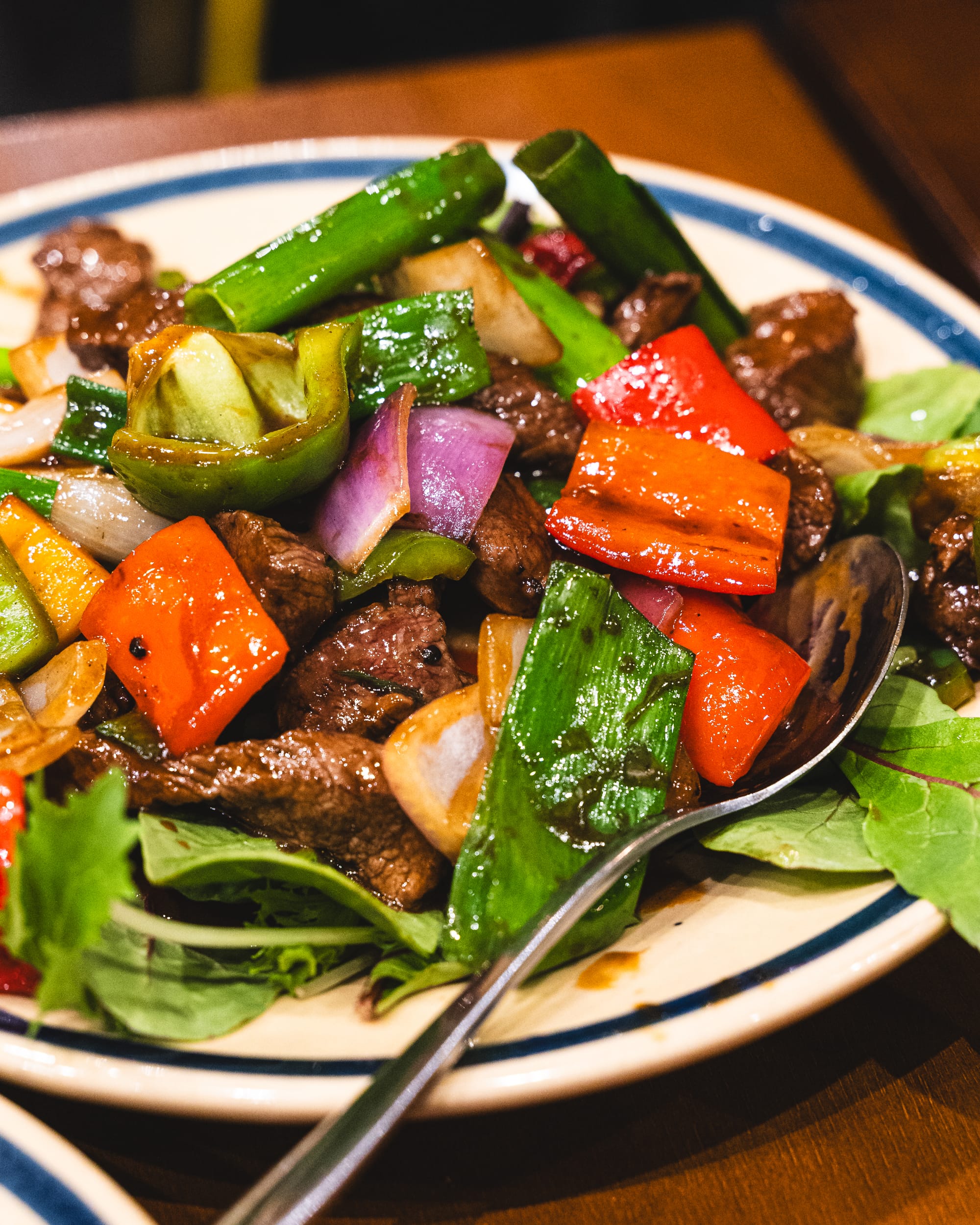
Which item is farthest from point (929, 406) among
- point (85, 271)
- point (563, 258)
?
point (85, 271)

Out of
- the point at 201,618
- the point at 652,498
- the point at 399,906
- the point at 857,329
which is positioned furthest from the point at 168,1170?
the point at 857,329

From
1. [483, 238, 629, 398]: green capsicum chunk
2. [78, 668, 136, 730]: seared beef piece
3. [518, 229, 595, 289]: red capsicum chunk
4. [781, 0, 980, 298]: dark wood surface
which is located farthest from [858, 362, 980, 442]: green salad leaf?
[78, 668, 136, 730]: seared beef piece

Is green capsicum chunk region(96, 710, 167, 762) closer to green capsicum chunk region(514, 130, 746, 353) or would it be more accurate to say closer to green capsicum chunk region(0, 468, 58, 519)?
green capsicum chunk region(0, 468, 58, 519)

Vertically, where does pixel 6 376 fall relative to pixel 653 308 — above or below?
above

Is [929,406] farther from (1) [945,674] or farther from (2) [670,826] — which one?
(2) [670,826]

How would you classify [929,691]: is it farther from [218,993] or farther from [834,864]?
[218,993]

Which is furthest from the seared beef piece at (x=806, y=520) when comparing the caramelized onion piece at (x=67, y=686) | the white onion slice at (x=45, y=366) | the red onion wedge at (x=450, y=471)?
the white onion slice at (x=45, y=366)
